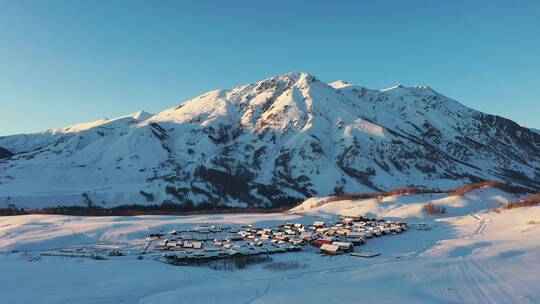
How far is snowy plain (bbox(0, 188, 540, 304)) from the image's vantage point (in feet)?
86.1

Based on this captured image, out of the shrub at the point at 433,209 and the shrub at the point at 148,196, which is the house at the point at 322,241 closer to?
the shrub at the point at 433,209

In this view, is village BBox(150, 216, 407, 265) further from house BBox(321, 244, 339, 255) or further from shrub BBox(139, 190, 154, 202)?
shrub BBox(139, 190, 154, 202)

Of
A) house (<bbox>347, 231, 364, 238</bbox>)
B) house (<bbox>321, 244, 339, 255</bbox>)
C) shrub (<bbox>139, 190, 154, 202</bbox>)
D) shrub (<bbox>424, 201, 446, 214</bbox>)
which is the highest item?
shrub (<bbox>139, 190, 154, 202</bbox>)

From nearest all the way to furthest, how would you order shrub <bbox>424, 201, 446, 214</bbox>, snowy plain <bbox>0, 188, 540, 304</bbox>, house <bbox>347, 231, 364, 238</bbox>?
snowy plain <bbox>0, 188, 540, 304</bbox> → house <bbox>347, 231, 364, 238</bbox> → shrub <bbox>424, 201, 446, 214</bbox>

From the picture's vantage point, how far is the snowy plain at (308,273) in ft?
86.1

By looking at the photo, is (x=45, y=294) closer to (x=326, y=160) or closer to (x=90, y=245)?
(x=90, y=245)

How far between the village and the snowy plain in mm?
2273

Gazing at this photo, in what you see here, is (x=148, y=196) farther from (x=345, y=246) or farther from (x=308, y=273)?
(x=308, y=273)

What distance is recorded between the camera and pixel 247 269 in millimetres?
39531

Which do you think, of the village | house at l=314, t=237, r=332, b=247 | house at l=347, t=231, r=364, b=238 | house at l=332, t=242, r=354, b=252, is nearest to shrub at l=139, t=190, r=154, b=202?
the village

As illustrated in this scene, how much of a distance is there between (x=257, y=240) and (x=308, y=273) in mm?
22650

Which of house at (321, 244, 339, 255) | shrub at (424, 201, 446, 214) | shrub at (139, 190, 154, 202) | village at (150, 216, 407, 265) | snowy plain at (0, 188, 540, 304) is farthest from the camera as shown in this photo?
shrub at (139, 190, 154, 202)

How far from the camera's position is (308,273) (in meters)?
35.6

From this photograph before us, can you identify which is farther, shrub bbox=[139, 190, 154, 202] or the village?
shrub bbox=[139, 190, 154, 202]
